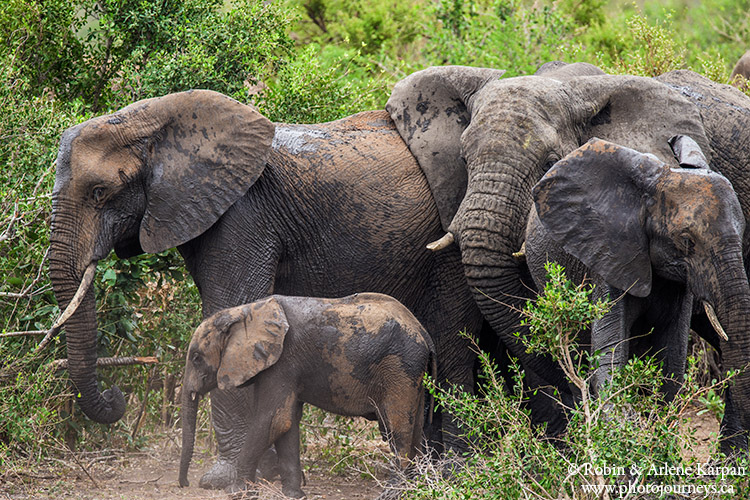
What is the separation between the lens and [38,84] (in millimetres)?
8891

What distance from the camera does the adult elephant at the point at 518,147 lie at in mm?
6934

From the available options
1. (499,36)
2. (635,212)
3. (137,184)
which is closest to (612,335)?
(635,212)

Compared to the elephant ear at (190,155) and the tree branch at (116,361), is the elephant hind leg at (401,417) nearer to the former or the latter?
the elephant ear at (190,155)

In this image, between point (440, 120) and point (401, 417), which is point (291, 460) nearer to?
point (401, 417)

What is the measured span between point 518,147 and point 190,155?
6.37 feet

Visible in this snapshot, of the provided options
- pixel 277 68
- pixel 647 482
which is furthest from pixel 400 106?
pixel 647 482

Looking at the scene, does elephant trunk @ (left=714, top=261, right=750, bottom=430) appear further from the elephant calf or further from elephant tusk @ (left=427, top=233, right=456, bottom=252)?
elephant tusk @ (left=427, top=233, right=456, bottom=252)

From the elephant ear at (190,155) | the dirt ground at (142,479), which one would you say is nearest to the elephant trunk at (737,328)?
the dirt ground at (142,479)

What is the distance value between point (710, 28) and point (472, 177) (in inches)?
427

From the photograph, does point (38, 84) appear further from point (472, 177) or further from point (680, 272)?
point (680, 272)

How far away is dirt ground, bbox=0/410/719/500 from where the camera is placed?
268 inches

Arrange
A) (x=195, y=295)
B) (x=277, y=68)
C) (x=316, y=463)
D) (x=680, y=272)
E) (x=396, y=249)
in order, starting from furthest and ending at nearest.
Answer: (x=277, y=68), (x=195, y=295), (x=316, y=463), (x=396, y=249), (x=680, y=272)

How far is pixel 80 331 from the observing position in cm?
682

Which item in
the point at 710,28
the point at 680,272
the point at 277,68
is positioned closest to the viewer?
the point at 680,272
